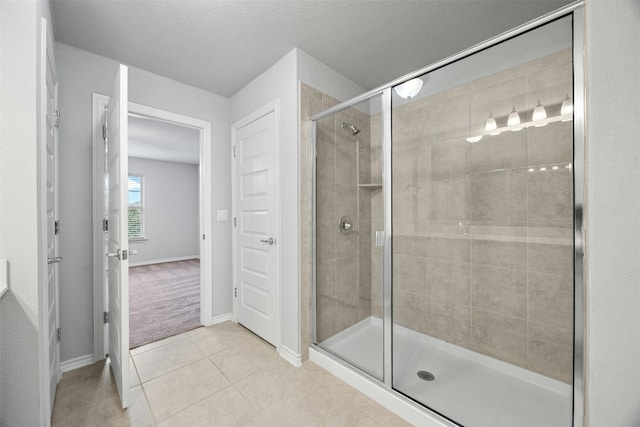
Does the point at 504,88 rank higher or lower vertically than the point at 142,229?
higher

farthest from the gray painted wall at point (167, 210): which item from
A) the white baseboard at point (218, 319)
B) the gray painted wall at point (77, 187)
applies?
the gray painted wall at point (77, 187)

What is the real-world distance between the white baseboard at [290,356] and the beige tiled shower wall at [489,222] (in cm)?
76

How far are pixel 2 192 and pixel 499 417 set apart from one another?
2.69 metres

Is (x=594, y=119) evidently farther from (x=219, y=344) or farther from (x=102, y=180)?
(x=102, y=180)

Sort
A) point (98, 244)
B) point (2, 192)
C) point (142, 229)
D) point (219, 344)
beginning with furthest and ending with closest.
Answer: point (142, 229) → point (219, 344) → point (98, 244) → point (2, 192)

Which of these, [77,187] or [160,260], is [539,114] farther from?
[160,260]

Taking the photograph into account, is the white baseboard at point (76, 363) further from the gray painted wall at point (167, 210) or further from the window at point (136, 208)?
the window at point (136, 208)

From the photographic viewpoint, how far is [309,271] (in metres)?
2.14

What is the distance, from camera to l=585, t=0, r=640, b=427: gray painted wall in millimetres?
757

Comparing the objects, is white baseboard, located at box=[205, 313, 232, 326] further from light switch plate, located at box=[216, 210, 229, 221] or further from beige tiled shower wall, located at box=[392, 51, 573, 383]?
beige tiled shower wall, located at box=[392, 51, 573, 383]

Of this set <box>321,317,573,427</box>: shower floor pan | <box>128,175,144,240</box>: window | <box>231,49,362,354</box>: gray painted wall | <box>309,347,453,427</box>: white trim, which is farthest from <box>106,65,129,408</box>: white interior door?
<box>128,175,144,240</box>: window

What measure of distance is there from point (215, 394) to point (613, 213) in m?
2.21

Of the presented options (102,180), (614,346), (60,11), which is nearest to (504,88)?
(614,346)

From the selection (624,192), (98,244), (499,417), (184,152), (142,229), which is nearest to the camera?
(624,192)
